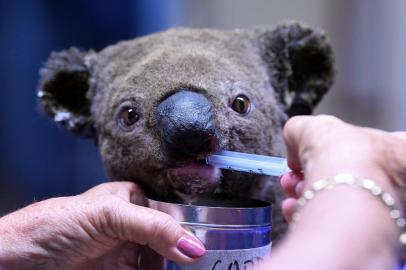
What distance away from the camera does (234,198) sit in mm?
960

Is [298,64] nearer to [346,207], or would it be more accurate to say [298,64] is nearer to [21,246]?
[21,246]

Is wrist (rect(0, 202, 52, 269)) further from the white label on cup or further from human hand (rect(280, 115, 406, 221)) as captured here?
human hand (rect(280, 115, 406, 221))

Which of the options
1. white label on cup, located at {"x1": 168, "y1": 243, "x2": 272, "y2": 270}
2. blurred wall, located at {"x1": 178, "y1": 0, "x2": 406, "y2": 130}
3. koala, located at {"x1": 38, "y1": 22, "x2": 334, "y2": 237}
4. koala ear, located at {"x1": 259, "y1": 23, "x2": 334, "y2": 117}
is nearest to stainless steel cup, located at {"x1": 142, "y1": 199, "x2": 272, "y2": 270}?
white label on cup, located at {"x1": 168, "y1": 243, "x2": 272, "y2": 270}

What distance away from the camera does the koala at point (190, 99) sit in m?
0.89

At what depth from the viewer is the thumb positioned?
0.79 m

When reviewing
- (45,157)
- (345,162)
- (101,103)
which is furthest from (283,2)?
(345,162)

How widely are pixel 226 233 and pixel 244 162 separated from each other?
0.15 m

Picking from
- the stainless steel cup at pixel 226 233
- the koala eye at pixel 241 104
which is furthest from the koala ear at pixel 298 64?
the stainless steel cup at pixel 226 233

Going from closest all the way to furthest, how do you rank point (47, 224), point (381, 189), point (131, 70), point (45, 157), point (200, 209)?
point (381, 189)
point (200, 209)
point (47, 224)
point (131, 70)
point (45, 157)

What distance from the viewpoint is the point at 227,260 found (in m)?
0.79

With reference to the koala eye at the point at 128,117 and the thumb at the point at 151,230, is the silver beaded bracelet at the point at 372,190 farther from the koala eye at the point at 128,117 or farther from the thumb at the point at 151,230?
the koala eye at the point at 128,117

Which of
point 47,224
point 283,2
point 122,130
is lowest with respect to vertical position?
point 47,224

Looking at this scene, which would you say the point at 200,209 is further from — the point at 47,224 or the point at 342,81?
the point at 342,81

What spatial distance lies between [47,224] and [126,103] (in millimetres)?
218
